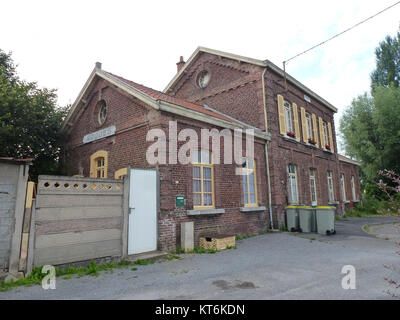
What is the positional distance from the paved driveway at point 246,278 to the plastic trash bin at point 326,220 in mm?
2644

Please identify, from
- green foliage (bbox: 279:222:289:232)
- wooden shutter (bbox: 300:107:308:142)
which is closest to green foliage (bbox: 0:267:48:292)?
green foliage (bbox: 279:222:289:232)

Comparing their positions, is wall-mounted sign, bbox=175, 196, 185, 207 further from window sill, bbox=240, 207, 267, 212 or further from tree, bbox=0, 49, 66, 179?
tree, bbox=0, 49, 66, 179

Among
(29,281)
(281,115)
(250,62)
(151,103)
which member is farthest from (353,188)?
(29,281)

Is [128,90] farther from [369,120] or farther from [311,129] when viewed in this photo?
[369,120]

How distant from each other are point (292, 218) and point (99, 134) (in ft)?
28.7

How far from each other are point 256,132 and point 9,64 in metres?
12.1

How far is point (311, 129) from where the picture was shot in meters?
16.4

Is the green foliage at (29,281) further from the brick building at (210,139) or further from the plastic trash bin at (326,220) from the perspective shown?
the plastic trash bin at (326,220)

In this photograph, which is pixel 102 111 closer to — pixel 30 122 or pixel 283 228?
pixel 30 122

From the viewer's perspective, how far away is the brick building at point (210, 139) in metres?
8.21

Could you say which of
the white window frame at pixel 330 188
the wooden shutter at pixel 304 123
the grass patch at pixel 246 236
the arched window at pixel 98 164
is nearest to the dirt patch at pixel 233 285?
the grass patch at pixel 246 236

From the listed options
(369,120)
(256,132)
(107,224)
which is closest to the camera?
(107,224)

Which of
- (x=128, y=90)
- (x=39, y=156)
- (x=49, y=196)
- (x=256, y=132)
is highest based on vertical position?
(x=128, y=90)
